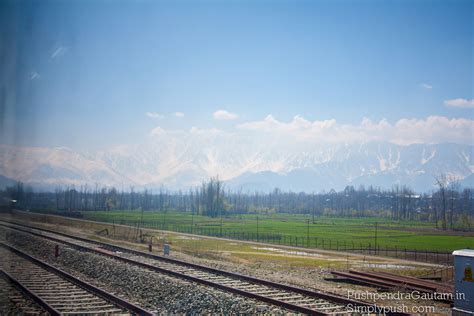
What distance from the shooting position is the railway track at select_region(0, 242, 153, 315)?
13531 mm

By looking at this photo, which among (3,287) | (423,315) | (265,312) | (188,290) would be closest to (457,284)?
(423,315)

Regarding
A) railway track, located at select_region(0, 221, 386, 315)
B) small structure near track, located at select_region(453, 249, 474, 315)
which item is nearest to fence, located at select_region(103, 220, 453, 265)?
railway track, located at select_region(0, 221, 386, 315)

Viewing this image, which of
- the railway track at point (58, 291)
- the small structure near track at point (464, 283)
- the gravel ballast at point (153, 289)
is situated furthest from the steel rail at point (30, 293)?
the small structure near track at point (464, 283)

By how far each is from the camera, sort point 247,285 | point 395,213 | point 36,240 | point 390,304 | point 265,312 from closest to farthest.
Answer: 1. point 265,312
2. point 390,304
3. point 247,285
4. point 36,240
5. point 395,213

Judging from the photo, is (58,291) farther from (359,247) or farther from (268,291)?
(359,247)

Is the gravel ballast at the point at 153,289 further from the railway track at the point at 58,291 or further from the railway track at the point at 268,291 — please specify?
the railway track at the point at 58,291

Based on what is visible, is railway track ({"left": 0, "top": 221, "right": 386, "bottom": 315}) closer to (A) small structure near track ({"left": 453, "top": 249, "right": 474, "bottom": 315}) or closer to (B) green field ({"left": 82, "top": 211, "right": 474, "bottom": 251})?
(A) small structure near track ({"left": 453, "top": 249, "right": 474, "bottom": 315})

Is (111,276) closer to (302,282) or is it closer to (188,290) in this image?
(188,290)

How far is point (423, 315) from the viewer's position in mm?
14055

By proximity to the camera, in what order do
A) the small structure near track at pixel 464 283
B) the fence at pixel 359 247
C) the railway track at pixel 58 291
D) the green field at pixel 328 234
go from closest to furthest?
the small structure near track at pixel 464 283
the railway track at pixel 58 291
the fence at pixel 359 247
the green field at pixel 328 234

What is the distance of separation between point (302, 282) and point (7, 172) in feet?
44.8

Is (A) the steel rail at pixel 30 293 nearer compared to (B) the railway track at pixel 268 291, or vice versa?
(A) the steel rail at pixel 30 293

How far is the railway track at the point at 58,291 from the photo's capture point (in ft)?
44.4

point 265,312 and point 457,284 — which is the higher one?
point 457,284
